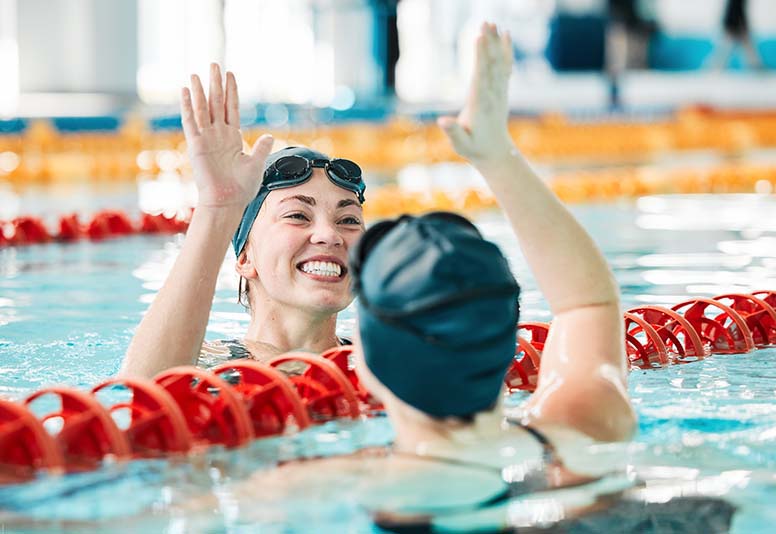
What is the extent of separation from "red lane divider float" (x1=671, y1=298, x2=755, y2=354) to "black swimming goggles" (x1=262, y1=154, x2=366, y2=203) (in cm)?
146

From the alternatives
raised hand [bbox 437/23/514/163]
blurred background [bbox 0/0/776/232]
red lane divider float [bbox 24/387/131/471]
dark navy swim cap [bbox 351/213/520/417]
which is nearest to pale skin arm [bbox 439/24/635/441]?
raised hand [bbox 437/23/514/163]

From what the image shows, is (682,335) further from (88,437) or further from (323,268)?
(88,437)

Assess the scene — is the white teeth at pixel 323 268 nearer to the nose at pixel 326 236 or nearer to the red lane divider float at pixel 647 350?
the nose at pixel 326 236

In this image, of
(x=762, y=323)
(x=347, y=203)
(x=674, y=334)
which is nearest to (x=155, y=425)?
(x=347, y=203)

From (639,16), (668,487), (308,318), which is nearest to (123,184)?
(308,318)

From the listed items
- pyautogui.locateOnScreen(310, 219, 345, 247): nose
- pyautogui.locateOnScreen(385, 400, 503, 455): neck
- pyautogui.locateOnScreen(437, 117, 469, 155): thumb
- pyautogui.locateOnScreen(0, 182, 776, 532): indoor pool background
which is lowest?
pyautogui.locateOnScreen(0, 182, 776, 532): indoor pool background

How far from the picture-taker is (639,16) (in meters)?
27.2

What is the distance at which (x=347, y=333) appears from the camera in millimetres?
4965

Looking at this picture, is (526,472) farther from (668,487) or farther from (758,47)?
(758,47)

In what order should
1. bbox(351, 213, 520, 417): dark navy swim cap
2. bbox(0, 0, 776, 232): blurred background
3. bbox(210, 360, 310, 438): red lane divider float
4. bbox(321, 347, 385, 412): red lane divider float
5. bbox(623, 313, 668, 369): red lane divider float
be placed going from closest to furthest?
bbox(351, 213, 520, 417): dark navy swim cap → bbox(210, 360, 310, 438): red lane divider float → bbox(321, 347, 385, 412): red lane divider float → bbox(623, 313, 668, 369): red lane divider float → bbox(0, 0, 776, 232): blurred background

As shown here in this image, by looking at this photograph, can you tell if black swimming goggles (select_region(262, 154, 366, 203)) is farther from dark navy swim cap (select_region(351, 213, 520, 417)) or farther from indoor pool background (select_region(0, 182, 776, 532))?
dark navy swim cap (select_region(351, 213, 520, 417))

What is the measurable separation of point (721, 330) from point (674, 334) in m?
0.26

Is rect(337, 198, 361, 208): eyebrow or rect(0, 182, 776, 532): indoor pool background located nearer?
rect(0, 182, 776, 532): indoor pool background

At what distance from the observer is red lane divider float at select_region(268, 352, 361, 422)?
2.97 m
